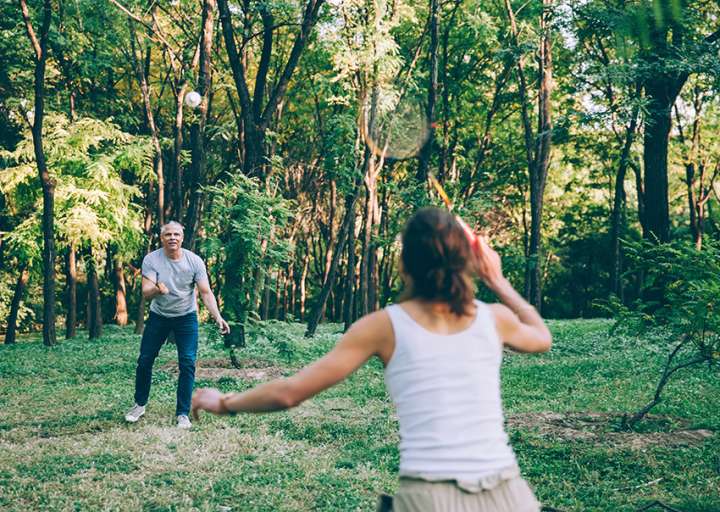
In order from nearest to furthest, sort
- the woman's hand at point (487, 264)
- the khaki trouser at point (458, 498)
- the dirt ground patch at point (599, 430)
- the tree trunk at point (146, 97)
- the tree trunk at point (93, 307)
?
the khaki trouser at point (458, 498), the woman's hand at point (487, 264), the dirt ground patch at point (599, 430), the tree trunk at point (146, 97), the tree trunk at point (93, 307)

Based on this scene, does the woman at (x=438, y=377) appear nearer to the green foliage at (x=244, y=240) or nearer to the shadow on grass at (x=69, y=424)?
the shadow on grass at (x=69, y=424)

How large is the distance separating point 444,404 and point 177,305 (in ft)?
21.6

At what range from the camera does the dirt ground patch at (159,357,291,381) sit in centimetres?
1299

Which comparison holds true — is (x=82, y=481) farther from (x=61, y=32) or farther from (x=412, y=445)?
(x=61, y=32)

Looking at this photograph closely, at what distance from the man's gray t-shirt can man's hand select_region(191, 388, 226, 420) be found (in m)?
5.78

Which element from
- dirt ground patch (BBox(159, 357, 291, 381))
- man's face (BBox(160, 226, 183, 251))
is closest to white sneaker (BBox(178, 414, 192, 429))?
man's face (BBox(160, 226, 183, 251))

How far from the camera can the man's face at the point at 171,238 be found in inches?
332

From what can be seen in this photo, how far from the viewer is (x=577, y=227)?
4134 cm

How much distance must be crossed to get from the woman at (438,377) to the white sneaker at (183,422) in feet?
20.5

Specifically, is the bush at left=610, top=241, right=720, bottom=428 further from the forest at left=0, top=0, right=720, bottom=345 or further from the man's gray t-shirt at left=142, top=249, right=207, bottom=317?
the man's gray t-shirt at left=142, top=249, right=207, bottom=317

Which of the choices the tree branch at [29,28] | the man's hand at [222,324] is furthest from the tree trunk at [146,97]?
the man's hand at [222,324]

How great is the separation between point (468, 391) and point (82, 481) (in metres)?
4.97

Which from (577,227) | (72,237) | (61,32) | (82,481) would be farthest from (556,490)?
(577,227)

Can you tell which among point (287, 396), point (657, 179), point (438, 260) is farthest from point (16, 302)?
point (438, 260)
